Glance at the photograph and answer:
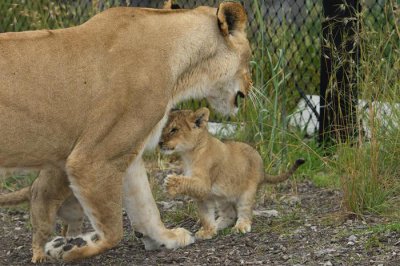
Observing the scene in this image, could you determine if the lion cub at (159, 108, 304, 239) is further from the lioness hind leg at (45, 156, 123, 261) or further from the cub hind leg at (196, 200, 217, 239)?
the lioness hind leg at (45, 156, 123, 261)

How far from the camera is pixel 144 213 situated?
5.86 m

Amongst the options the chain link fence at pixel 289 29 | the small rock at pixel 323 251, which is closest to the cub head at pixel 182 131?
the small rock at pixel 323 251

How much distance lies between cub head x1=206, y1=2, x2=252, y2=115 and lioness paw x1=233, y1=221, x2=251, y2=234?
25.5 inches

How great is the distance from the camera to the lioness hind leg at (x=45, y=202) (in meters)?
5.71

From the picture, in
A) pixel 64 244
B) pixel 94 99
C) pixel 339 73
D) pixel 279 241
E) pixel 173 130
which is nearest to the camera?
pixel 94 99

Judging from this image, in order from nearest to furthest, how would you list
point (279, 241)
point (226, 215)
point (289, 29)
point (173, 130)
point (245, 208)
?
point (279, 241) → point (173, 130) → point (245, 208) → point (226, 215) → point (289, 29)

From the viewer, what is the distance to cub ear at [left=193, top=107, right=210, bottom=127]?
20.2 feet

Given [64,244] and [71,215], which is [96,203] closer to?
[64,244]

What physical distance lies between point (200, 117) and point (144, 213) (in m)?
0.69

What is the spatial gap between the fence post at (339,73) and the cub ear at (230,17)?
1.03m

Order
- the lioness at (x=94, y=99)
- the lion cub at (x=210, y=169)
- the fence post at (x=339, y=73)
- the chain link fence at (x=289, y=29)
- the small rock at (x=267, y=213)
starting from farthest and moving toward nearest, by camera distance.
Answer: the chain link fence at (x=289, y=29), the fence post at (x=339, y=73), the small rock at (x=267, y=213), the lion cub at (x=210, y=169), the lioness at (x=94, y=99)

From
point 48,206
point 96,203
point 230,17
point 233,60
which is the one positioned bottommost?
point 48,206

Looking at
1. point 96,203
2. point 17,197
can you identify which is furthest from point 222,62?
point 17,197

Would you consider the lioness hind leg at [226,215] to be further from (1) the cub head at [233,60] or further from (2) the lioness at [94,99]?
(2) the lioness at [94,99]
